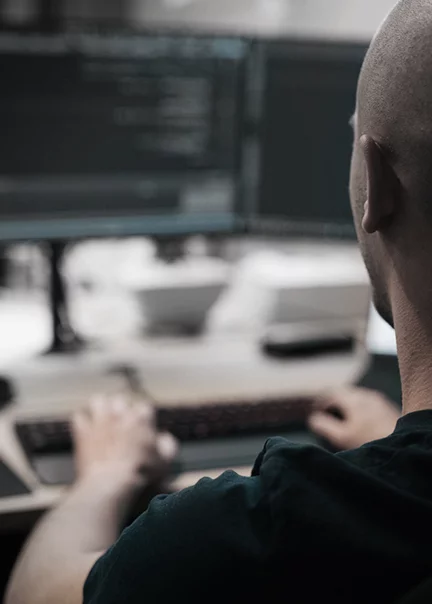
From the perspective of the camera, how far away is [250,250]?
1735mm

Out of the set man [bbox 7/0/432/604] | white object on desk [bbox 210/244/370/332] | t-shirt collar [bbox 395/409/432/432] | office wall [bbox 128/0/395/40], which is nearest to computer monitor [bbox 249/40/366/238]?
white object on desk [bbox 210/244/370/332]

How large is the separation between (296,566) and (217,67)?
3.13ft

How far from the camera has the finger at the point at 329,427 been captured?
107 centimetres

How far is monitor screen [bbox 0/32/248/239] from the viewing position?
1.22 m

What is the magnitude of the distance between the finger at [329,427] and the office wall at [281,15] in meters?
0.83

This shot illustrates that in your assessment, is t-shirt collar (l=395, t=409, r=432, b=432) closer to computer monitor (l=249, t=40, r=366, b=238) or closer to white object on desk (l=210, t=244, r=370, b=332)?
computer monitor (l=249, t=40, r=366, b=238)

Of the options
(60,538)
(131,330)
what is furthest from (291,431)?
(131,330)

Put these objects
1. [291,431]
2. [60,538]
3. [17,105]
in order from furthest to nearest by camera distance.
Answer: [17,105]
[291,431]
[60,538]

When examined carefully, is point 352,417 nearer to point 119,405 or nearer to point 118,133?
point 119,405

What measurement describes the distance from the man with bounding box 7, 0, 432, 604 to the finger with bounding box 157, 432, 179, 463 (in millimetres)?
345

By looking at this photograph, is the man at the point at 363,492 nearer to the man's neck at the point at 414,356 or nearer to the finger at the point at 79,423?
the man's neck at the point at 414,356

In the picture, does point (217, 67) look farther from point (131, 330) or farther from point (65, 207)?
point (131, 330)

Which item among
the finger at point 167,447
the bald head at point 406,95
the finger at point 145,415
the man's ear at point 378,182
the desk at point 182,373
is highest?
the bald head at point 406,95

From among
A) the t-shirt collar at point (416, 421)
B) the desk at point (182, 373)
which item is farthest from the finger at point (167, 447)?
the t-shirt collar at point (416, 421)
